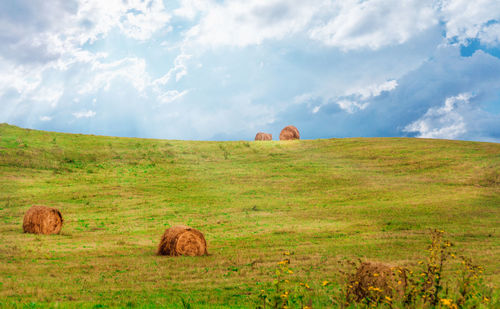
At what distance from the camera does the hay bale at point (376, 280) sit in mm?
9688

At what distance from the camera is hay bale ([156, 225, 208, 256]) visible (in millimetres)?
20875

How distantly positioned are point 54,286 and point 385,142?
6296 cm

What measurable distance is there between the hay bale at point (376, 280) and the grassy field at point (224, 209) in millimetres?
1191

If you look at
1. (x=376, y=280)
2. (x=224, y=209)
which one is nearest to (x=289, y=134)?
Result: (x=224, y=209)

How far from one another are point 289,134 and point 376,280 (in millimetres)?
69517

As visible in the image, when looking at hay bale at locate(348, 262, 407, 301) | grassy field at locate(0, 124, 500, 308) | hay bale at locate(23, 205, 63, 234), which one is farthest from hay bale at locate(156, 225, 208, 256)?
hay bale at locate(348, 262, 407, 301)

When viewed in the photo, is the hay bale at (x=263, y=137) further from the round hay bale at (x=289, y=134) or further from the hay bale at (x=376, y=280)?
the hay bale at (x=376, y=280)

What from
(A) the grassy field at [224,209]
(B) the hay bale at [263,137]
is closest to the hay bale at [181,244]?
(A) the grassy field at [224,209]

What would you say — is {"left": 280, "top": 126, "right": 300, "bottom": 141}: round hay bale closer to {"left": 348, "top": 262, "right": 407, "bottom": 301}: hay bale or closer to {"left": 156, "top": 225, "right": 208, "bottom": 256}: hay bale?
{"left": 156, "top": 225, "right": 208, "bottom": 256}: hay bale

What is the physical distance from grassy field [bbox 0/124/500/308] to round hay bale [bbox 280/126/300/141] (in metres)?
7.68

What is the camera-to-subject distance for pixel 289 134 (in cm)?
7944

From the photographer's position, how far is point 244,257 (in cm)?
1925

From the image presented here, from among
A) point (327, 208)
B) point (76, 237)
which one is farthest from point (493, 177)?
point (76, 237)

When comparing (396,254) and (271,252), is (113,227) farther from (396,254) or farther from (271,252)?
(396,254)
